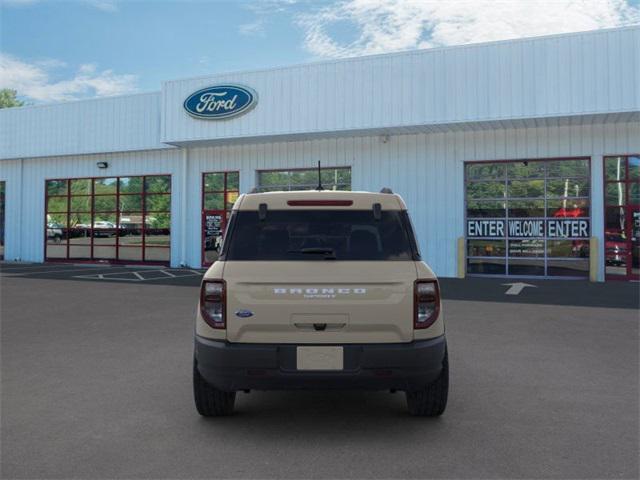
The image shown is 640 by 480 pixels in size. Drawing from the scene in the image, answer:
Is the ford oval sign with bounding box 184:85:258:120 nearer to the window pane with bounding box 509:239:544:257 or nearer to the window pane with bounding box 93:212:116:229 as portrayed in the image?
the window pane with bounding box 93:212:116:229

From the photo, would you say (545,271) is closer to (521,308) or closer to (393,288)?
(521,308)

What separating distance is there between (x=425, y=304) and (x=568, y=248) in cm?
1455

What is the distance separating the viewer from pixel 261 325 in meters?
3.84

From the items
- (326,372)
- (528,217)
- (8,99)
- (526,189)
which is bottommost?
(326,372)

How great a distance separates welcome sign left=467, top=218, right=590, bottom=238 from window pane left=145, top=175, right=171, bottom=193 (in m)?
11.6

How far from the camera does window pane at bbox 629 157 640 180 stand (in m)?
16.0

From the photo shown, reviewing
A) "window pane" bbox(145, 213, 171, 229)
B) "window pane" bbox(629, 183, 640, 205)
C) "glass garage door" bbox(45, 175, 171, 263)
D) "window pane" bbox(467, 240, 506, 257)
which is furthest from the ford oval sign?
"window pane" bbox(629, 183, 640, 205)

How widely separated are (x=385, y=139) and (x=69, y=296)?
10.7 metres

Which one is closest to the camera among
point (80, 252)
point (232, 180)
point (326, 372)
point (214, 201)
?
point (326, 372)

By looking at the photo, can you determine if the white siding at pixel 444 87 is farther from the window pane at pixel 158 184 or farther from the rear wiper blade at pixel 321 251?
the rear wiper blade at pixel 321 251

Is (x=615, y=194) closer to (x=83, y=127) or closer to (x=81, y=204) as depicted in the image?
(x=83, y=127)

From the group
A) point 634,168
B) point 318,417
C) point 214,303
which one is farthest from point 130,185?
point 214,303

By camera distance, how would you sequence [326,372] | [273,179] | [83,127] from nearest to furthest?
[326,372] < [273,179] < [83,127]

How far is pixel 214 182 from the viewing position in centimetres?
2106
